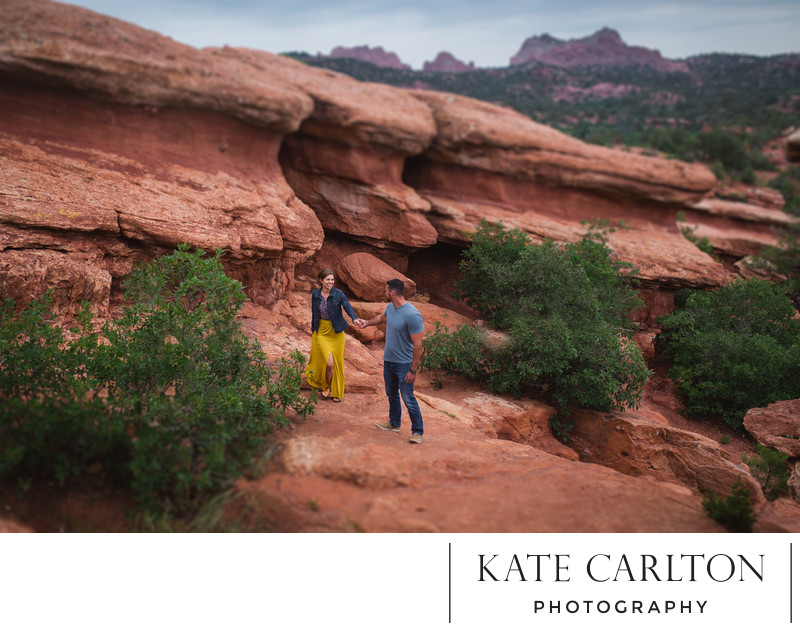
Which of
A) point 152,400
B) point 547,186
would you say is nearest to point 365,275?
point 547,186

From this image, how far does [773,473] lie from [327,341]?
249 inches

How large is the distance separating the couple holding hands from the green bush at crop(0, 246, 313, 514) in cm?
72

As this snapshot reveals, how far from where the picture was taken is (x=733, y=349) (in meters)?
10.5

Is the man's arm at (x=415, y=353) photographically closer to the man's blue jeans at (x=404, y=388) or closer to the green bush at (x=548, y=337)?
the man's blue jeans at (x=404, y=388)

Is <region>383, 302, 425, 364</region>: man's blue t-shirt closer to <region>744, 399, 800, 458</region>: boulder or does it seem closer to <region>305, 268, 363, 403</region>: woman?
<region>305, 268, 363, 403</region>: woman

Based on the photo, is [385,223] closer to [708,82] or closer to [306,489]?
[306,489]

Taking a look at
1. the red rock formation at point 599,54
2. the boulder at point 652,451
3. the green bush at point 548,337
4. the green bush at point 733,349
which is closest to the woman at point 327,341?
the green bush at point 548,337

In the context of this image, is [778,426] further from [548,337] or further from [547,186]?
[547,186]

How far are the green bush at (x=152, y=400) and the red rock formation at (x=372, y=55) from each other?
203 ft

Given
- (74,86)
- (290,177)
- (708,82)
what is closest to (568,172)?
(290,177)

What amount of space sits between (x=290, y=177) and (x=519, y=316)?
20.3 ft

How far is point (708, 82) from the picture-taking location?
45.1 meters

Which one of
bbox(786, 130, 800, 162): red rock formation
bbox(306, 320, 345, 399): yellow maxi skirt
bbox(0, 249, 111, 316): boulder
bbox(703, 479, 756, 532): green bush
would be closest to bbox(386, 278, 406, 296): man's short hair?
bbox(306, 320, 345, 399): yellow maxi skirt

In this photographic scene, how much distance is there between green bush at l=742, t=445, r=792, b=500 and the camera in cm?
694
